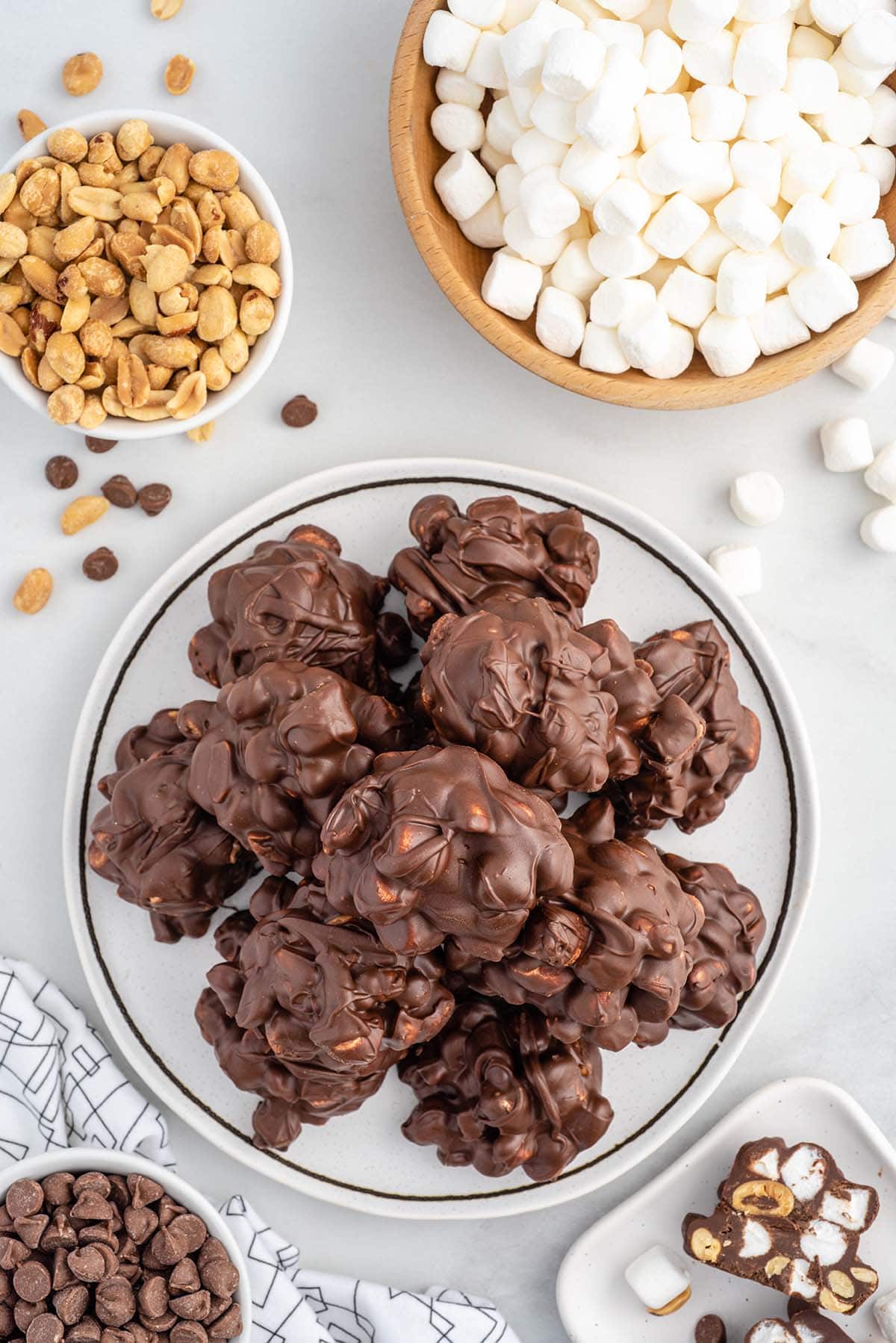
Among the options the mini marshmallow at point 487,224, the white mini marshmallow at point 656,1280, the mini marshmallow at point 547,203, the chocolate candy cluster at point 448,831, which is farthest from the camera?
the white mini marshmallow at point 656,1280

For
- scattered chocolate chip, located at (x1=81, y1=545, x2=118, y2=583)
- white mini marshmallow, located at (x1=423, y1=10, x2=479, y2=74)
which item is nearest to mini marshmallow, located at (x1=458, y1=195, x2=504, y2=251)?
white mini marshmallow, located at (x1=423, y1=10, x2=479, y2=74)

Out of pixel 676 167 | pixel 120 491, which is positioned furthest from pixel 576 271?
pixel 120 491

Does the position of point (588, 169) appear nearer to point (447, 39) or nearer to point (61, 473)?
point (447, 39)

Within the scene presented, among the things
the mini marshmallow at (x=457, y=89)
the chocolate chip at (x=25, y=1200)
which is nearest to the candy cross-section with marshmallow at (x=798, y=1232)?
the chocolate chip at (x=25, y=1200)

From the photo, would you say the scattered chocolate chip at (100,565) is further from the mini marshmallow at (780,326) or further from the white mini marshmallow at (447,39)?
the mini marshmallow at (780,326)

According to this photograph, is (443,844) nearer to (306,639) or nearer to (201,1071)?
(306,639)
